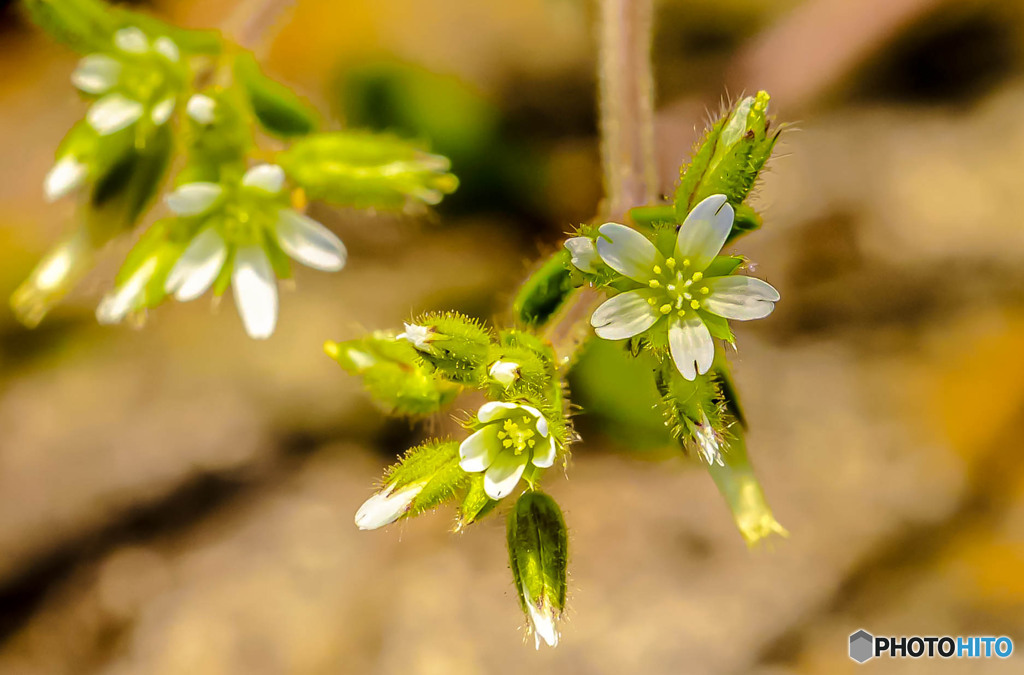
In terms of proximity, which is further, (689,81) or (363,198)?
(689,81)

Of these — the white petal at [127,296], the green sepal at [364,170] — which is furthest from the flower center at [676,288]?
the white petal at [127,296]

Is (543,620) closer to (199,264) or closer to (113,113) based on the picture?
(199,264)

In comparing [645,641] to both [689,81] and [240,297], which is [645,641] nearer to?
[240,297]

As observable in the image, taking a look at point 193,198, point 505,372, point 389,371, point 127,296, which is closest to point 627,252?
point 505,372

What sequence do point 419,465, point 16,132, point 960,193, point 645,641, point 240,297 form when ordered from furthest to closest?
point 16,132
point 960,193
point 645,641
point 240,297
point 419,465

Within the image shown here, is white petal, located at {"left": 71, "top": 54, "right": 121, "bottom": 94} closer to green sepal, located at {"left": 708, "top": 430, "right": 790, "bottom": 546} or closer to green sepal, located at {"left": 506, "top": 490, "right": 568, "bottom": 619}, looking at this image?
green sepal, located at {"left": 506, "top": 490, "right": 568, "bottom": 619}

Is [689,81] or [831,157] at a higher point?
[689,81]

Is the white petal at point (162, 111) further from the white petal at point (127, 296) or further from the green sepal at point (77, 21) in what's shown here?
the white petal at point (127, 296)

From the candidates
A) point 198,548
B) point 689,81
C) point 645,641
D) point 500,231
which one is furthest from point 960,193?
point 198,548
